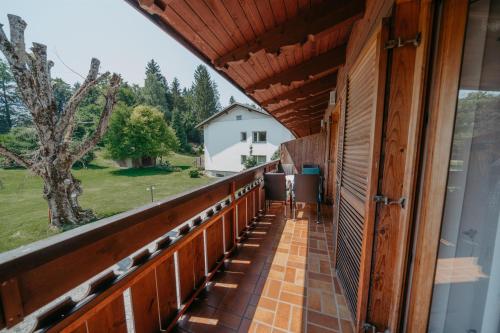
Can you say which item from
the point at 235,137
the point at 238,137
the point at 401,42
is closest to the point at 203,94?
the point at 235,137

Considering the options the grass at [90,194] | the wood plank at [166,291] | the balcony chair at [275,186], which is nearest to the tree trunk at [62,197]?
the grass at [90,194]

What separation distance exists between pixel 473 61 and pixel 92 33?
5656 millimetres

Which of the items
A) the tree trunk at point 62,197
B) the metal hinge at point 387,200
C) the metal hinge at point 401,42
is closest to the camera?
the metal hinge at point 401,42

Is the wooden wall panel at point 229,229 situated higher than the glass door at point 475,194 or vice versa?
the glass door at point 475,194

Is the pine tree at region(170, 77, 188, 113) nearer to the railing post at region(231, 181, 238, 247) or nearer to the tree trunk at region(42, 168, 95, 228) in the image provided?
the tree trunk at region(42, 168, 95, 228)

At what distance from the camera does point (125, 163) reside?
70.3 ft

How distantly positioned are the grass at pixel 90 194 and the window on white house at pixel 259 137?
→ 513 cm

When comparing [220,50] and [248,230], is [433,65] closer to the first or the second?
[220,50]

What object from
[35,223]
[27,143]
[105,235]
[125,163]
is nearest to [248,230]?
[105,235]

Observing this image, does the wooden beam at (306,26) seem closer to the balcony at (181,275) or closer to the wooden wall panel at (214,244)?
the balcony at (181,275)

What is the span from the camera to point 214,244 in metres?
2.09

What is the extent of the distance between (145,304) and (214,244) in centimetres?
90

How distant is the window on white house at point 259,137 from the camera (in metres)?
14.6

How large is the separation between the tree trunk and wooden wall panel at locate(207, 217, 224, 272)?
7.53 metres
